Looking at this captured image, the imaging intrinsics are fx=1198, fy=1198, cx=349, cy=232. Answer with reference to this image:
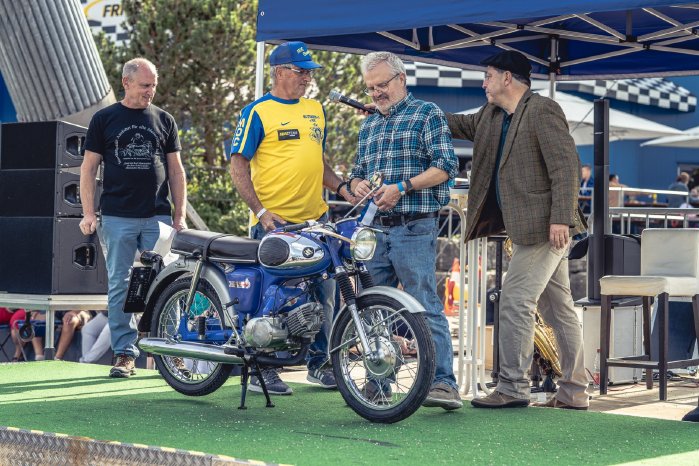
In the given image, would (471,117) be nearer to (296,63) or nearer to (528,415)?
(296,63)

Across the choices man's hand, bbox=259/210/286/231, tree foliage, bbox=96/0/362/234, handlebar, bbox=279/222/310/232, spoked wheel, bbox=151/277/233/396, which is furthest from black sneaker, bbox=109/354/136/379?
tree foliage, bbox=96/0/362/234

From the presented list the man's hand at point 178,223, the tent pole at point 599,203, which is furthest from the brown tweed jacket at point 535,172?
the man's hand at point 178,223

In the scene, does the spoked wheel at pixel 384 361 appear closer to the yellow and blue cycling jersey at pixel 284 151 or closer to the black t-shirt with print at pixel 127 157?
the yellow and blue cycling jersey at pixel 284 151

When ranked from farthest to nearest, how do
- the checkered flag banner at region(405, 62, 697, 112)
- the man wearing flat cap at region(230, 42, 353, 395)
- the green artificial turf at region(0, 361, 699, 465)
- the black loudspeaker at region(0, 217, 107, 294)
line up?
the checkered flag banner at region(405, 62, 697, 112) → the black loudspeaker at region(0, 217, 107, 294) → the man wearing flat cap at region(230, 42, 353, 395) → the green artificial turf at region(0, 361, 699, 465)

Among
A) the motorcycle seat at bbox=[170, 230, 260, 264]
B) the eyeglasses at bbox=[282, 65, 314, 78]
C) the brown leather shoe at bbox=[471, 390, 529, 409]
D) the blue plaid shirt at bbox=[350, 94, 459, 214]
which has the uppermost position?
the eyeglasses at bbox=[282, 65, 314, 78]

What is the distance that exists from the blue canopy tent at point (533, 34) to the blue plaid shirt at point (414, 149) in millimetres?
543

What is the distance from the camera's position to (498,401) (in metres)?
5.77

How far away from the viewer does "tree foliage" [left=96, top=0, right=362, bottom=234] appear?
13.2 m

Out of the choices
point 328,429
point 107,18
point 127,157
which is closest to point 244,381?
point 328,429

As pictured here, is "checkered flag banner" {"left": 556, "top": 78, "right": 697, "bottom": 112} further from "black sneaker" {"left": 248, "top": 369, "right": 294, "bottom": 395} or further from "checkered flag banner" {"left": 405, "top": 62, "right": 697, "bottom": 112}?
"black sneaker" {"left": 248, "top": 369, "right": 294, "bottom": 395}

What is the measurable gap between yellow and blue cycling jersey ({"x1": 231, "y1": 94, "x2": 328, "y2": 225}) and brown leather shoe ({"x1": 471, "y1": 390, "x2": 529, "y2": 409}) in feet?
4.20

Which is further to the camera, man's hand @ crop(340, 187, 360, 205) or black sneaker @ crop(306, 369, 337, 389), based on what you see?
black sneaker @ crop(306, 369, 337, 389)

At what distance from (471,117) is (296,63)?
95cm

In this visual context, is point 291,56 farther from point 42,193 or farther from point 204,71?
point 204,71
